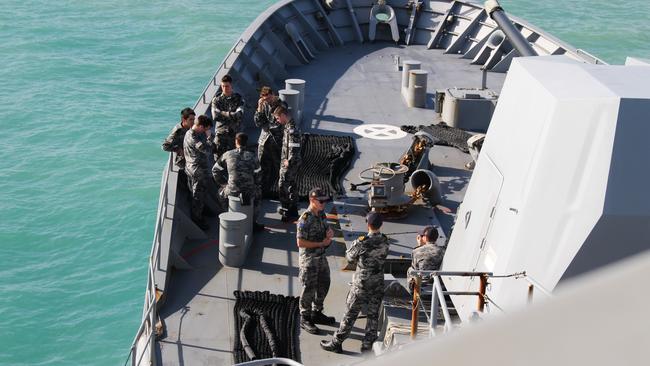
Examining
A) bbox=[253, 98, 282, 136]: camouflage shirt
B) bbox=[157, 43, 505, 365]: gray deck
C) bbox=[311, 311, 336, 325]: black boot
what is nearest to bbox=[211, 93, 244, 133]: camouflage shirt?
bbox=[253, 98, 282, 136]: camouflage shirt

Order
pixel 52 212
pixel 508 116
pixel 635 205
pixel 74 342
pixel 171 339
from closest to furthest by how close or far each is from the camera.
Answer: pixel 635 205
pixel 508 116
pixel 171 339
pixel 74 342
pixel 52 212

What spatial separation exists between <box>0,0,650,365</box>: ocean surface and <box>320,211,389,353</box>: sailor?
27.2 feet

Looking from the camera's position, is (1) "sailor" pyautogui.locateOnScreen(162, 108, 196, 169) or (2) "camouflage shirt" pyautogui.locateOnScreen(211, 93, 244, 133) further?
(2) "camouflage shirt" pyautogui.locateOnScreen(211, 93, 244, 133)

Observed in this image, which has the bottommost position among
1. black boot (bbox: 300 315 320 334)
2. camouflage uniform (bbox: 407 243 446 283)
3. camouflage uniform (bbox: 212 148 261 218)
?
black boot (bbox: 300 315 320 334)

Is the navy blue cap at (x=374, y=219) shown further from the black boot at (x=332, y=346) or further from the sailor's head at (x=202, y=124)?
the sailor's head at (x=202, y=124)

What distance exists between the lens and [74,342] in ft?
44.3

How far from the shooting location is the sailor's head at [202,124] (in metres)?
8.38

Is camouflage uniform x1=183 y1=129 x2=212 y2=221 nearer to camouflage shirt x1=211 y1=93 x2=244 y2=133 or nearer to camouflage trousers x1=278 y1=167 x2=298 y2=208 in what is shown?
camouflage trousers x1=278 y1=167 x2=298 y2=208

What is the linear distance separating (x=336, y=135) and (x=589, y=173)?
24.2 ft

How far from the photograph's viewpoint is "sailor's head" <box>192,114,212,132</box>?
838 cm

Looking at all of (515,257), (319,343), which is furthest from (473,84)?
(515,257)

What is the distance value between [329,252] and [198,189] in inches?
63.0

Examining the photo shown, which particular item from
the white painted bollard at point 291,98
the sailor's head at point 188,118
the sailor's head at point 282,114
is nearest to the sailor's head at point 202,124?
the sailor's head at point 188,118

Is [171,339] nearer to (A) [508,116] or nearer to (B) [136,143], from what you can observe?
(A) [508,116]
